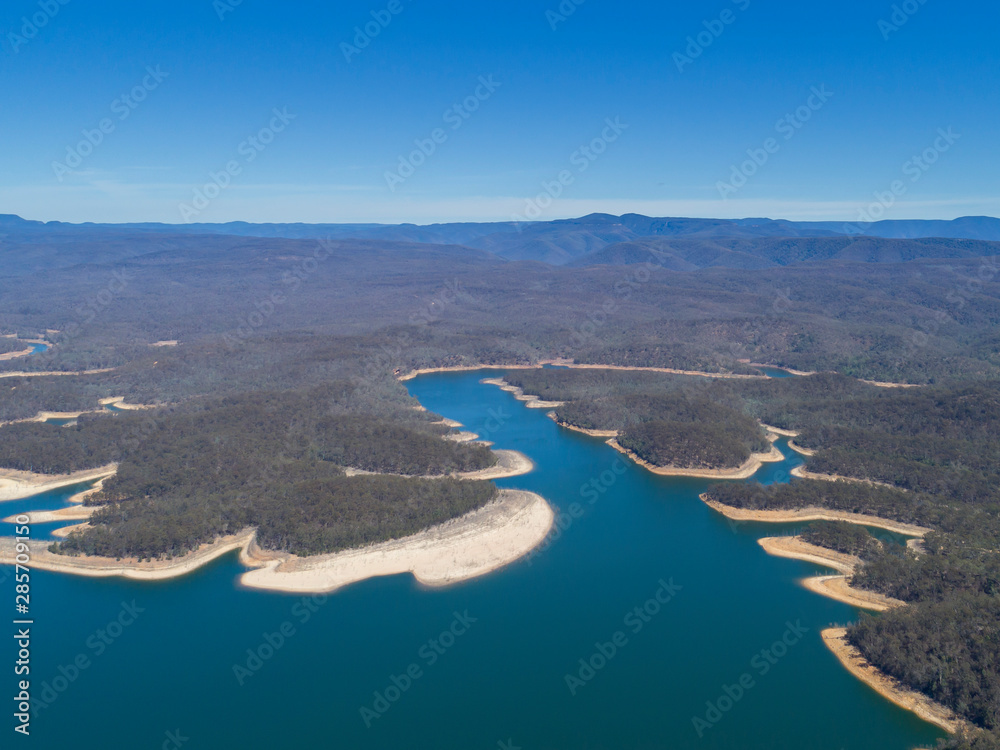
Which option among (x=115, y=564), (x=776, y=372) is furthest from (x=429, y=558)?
(x=776, y=372)

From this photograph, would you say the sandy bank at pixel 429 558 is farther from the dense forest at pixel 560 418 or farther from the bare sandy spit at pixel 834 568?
the bare sandy spit at pixel 834 568

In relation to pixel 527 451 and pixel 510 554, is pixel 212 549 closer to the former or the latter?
pixel 510 554

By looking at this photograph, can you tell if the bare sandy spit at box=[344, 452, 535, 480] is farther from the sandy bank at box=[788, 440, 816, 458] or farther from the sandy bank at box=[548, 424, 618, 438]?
the sandy bank at box=[788, 440, 816, 458]

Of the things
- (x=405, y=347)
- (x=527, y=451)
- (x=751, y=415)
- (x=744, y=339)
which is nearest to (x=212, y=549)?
(x=527, y=451)

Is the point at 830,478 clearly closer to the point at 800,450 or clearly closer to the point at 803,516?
the point at 803,516

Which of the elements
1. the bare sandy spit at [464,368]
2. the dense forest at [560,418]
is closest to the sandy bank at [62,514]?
the dense forest at [560,418]

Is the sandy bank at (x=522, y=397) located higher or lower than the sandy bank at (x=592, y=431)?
higher

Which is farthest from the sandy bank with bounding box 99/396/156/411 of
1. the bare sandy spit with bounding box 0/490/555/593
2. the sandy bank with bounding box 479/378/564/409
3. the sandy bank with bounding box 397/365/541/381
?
the sandy bank with bounding box 479/378/564/409
